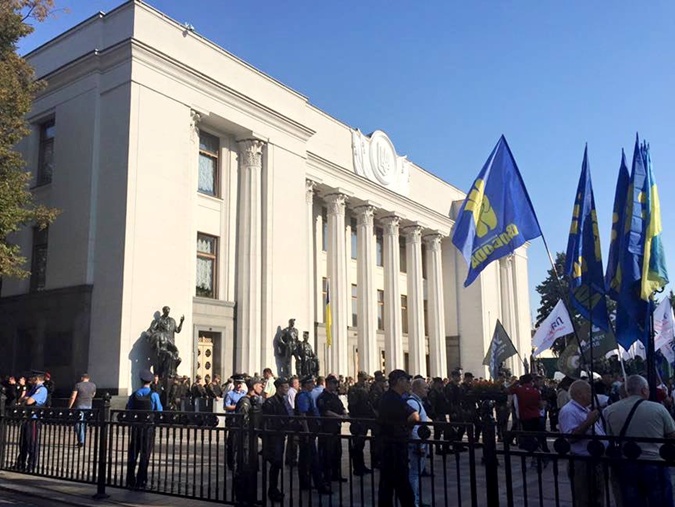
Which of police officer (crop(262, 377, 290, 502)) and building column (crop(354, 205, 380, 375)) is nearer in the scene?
police officer (crop(262, 377, 290, 502))

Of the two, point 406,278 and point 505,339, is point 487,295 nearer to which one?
point 406,278

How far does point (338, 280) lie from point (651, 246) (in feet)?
75.5

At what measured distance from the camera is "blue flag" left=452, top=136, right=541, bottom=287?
812 centimetres

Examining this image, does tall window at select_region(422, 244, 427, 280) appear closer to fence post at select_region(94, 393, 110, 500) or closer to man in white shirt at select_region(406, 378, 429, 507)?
man in white shirt at select_region(406, 378, 429, 507)

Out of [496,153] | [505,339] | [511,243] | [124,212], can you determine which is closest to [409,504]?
[511,243]

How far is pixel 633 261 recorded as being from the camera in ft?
24.2

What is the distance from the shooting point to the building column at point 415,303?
35.8 metres

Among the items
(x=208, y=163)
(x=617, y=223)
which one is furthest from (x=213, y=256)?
(x=617, y=223)

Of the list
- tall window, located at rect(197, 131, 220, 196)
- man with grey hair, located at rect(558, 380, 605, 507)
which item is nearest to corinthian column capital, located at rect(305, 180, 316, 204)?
tall window, located at rect(197, 131, 220, 196)

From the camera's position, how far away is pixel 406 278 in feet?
124

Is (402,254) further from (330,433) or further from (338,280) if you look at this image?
(330,433)

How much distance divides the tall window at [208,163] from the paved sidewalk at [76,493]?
600 inches

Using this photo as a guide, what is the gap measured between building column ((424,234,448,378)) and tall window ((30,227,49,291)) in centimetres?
2289

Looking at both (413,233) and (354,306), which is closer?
(354,306)
